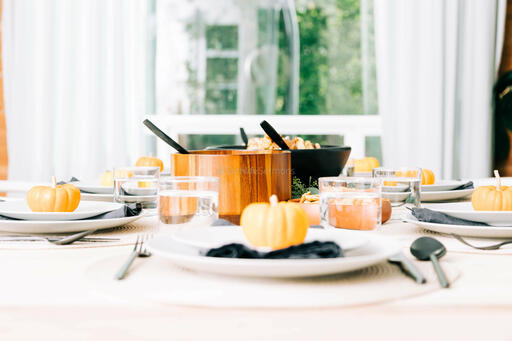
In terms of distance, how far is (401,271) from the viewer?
23.6 inches

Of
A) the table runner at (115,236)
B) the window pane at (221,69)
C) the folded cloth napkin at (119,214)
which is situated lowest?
the table runner at (115,236)

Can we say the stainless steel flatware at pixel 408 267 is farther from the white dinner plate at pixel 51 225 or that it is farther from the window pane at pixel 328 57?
the window pane at pixel 328 57

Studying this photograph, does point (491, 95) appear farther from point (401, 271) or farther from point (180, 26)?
point (401, 271)

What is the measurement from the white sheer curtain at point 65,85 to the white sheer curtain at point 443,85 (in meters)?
1.38

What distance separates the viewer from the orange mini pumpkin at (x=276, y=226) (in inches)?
25.0

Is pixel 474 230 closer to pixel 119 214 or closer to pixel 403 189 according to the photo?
pixel 403 189

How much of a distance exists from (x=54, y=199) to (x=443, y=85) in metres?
2.42

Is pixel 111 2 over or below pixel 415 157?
over

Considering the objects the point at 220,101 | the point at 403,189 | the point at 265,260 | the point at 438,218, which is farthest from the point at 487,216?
the point at 220,101

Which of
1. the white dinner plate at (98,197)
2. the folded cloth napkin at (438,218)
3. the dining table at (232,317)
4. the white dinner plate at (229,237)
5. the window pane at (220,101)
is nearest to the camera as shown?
the dining table at (232,317)

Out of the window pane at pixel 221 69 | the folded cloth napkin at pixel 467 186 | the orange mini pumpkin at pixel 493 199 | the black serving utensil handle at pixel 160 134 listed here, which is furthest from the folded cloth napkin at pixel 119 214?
the window pane at pixel 221 69

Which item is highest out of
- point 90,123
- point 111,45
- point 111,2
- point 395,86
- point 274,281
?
point 111,2

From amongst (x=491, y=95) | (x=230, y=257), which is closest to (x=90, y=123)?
(x=491, y=95)

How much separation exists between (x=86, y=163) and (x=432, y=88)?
179cm
